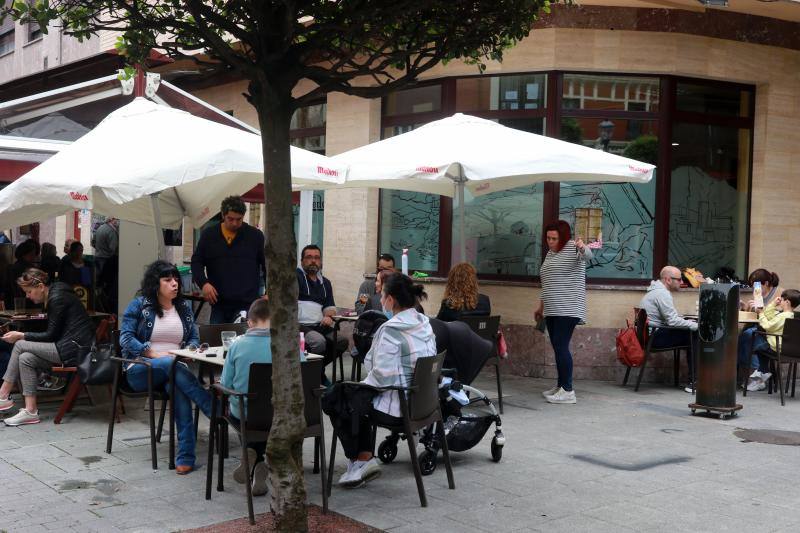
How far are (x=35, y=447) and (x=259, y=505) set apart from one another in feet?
8.04

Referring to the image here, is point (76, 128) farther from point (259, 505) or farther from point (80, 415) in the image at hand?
point (259, 505)

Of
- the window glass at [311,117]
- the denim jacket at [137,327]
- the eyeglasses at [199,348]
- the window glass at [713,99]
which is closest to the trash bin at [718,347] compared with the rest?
the window glass at [713,99]

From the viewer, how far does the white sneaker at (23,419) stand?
308 inches

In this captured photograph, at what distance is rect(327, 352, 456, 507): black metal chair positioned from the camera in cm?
570

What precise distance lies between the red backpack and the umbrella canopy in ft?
12.8

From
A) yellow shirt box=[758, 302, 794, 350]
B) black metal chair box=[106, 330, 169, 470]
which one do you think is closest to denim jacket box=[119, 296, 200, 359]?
black metal chair box=[106, 330, 169, 470]

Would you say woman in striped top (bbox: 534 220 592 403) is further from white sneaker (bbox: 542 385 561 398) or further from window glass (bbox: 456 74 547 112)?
window glass (bbox: 456 74 547 112)

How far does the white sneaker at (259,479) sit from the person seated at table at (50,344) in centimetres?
292

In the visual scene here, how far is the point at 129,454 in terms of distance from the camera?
273 inches

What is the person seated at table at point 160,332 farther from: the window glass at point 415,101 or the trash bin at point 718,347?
the window glass at point 415,101

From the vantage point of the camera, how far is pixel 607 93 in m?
11.6

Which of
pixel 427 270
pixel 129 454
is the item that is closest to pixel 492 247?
pixel 427 270

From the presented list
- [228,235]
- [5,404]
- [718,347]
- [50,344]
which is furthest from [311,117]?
[718,347]

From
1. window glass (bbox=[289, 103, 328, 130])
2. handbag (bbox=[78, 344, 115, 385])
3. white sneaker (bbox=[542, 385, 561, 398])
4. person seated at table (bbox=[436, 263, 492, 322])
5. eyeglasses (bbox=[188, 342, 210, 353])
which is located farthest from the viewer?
window glass (bbox=[289, 103, 328, 130])
